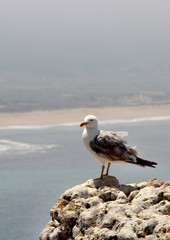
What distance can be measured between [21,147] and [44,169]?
5.92m

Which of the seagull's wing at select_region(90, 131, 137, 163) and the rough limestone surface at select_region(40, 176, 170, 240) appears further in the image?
the seagull's wing at select_region(90, 131, 137, 163)

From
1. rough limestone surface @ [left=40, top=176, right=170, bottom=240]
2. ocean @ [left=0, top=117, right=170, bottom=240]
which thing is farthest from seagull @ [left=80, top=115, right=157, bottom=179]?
ocean @ [left=0, top=117, right=170, bottom=240]

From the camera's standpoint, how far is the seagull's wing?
918 cm

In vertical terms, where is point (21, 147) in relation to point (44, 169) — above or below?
above

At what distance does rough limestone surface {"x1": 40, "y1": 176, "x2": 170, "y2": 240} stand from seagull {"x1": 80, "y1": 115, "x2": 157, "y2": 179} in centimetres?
45

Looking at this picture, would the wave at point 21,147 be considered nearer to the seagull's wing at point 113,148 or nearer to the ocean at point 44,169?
the ocean at point 44,169

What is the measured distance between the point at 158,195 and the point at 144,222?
755 millimetres

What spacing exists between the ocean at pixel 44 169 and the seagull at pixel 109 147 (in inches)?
325

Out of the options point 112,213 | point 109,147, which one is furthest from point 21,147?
point 112,213

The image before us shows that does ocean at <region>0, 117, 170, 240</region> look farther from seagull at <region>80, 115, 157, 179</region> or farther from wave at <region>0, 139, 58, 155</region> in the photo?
seagull at <region>80, 115, 157, 179</region>

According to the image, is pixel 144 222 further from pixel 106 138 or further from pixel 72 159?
pixel 72 159

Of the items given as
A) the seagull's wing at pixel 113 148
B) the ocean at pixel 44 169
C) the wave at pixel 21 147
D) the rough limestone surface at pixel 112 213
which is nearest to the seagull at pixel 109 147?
the seagull's wing at pixel 113 148

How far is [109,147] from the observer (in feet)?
30.4

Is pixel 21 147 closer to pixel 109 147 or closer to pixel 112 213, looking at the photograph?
pixel 109 147
